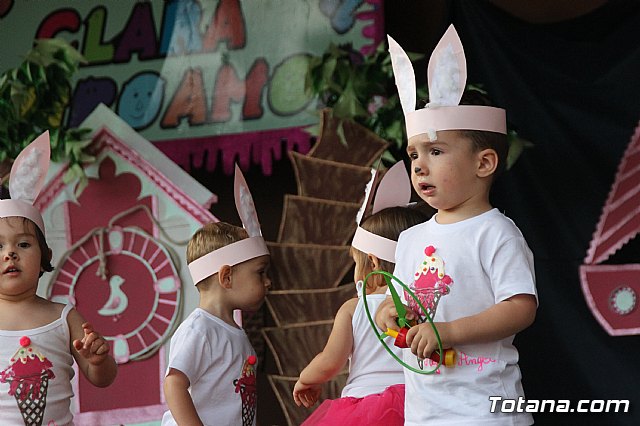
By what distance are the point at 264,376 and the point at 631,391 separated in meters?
1.43

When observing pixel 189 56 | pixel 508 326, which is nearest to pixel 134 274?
pixel 189 56

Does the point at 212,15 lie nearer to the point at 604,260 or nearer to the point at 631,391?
the point at 604,260

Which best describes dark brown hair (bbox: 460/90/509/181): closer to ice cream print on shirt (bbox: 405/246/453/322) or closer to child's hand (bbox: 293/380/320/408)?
ice cream print on shirt (bbox: 405/246/453/322)

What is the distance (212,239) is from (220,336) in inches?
14.1

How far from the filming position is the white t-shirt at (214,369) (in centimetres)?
326

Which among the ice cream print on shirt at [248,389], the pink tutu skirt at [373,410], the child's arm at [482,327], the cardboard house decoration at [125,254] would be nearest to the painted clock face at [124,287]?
the cardboard house decoration at [125,254]

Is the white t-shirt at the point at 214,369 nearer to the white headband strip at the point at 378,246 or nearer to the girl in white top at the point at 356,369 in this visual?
the girl in white top at the point at 356,369

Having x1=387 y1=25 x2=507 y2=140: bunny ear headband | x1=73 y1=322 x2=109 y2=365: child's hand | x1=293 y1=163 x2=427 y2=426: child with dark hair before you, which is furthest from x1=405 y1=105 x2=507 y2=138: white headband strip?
x1=73 y1=322 x2=109 y2=365: child's hand

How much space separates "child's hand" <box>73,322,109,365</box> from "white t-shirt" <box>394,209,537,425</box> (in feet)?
3.51

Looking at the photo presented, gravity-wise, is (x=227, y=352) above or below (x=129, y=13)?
below

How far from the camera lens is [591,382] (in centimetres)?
378

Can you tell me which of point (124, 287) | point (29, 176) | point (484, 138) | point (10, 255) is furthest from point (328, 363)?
point (124, 287)

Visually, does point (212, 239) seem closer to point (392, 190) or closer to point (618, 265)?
point (392, 190)

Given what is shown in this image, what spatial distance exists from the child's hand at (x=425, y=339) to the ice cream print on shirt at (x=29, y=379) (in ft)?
4.74
